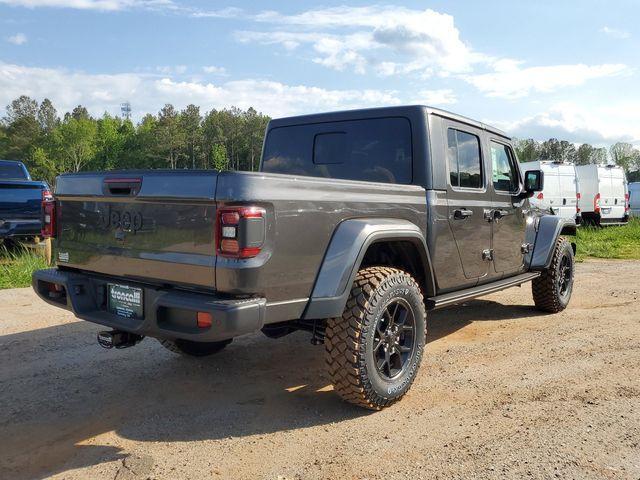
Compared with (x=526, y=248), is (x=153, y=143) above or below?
above

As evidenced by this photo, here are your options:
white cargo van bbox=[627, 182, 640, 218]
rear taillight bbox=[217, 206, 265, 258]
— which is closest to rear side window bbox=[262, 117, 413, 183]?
rear taillight bbox=[217, 206, 265, 258]

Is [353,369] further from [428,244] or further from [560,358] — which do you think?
[560,358]

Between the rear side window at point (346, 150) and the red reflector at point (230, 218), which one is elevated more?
the rear side window at point (346, 150)

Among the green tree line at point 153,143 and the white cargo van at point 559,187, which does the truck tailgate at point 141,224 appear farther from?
the green tree line at point 153,143

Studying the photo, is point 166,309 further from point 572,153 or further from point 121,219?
point 572,153

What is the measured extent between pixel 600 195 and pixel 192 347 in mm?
16548

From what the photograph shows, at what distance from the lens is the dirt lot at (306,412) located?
111 inches

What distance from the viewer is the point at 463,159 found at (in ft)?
15.0

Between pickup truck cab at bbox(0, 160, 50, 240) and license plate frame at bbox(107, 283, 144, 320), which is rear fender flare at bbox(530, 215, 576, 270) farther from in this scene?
pickup truck cab at bbox(0, 160, 50, 240)

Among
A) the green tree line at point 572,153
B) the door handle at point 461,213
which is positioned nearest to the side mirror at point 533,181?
the door handle at point 461,213

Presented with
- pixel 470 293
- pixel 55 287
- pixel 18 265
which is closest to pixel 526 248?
pixel 470 293

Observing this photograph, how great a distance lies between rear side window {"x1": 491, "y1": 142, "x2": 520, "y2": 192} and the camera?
5156 mm

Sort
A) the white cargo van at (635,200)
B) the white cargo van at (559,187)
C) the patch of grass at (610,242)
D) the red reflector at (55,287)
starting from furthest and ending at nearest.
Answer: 1. the white cargo van at (635,200)
2. the white cargo van at (559,187)
3. the patch of grass at (610,242)
4. the red reflector at (55,287)

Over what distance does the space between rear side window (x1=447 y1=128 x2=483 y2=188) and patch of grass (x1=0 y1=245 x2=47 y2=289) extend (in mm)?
6358
